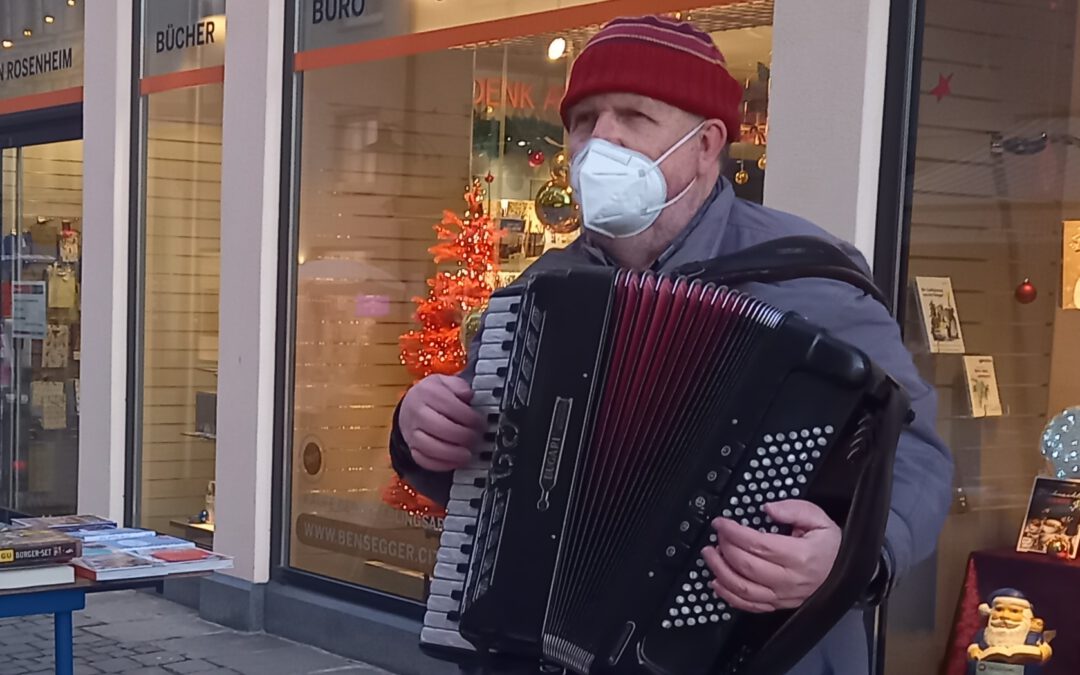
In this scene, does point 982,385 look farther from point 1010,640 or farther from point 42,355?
point 42,355

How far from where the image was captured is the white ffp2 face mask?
204cm

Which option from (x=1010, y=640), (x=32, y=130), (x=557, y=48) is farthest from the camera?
(x=32, y=130)

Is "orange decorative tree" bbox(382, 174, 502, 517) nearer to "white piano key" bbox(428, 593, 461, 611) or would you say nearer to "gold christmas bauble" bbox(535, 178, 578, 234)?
"gold christmas bauble" bbox(535, 178, 578, 234)

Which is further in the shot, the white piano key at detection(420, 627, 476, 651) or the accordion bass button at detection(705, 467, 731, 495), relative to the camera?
the white piano key at detection(420, 627, 476, 651)

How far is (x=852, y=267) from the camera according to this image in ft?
6.55

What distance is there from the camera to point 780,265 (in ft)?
6.33

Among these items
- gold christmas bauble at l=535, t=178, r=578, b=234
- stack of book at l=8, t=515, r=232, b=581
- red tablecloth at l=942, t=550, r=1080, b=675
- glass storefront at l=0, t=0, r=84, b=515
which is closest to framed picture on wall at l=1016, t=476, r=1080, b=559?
red tablecloth at l=942, t=550, r=1080, b=675

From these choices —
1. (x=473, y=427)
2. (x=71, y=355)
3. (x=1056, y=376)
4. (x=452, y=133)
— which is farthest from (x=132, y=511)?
(x=473, y=427)

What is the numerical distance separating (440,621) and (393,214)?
15.0ft

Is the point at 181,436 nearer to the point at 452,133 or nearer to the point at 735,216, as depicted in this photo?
the point at 452,133

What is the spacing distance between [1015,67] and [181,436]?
4670mm

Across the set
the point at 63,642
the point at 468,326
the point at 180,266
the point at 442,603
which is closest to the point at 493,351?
the point at 442,603

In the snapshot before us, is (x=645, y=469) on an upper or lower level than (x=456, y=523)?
upper

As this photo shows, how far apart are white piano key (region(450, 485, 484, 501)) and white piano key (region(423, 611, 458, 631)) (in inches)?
6.5
